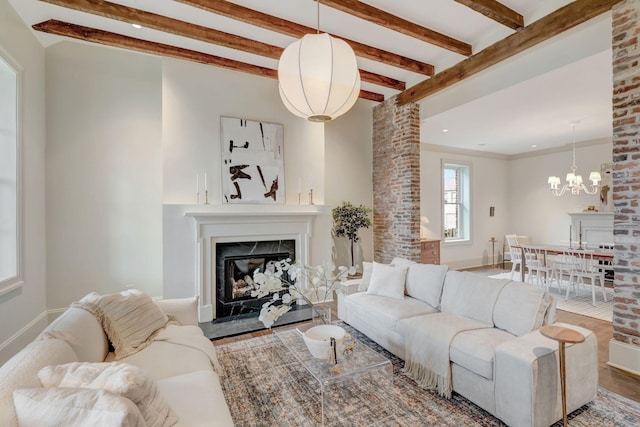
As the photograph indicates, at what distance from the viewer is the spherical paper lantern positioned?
2.11m

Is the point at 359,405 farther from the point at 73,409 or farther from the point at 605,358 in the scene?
the point at 605,358

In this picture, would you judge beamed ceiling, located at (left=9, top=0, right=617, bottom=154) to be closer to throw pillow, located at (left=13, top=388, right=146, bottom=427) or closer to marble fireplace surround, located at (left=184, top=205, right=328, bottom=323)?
marble fireplace surround, located at (left=184, top=205, right=328, bottom=323)

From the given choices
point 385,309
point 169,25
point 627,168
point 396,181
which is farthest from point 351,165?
point 627,168

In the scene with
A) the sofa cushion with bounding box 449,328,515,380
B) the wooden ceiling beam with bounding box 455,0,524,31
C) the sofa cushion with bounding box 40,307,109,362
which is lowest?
the sofa cushion with bounding box 449,328,515,380

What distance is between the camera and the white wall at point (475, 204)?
7.18m

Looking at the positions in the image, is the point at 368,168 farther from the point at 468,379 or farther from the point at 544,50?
the point at 468,379

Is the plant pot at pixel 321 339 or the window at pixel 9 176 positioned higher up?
the window at pixel 9 176

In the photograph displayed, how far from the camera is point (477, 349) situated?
216 centimetres

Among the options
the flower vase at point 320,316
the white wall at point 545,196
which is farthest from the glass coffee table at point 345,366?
the white wall at point 545,196

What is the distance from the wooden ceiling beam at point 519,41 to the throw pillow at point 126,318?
4.45m

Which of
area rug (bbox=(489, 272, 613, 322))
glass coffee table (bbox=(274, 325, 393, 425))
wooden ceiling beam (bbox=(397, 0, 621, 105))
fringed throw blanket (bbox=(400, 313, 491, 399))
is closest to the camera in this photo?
glass coffee table (bbox=(274, 325, 393, 425))

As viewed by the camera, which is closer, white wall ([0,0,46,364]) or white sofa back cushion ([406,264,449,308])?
white wall ([0,0,46,364])

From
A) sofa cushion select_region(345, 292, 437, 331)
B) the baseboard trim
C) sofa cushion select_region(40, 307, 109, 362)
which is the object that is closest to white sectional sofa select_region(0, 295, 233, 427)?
sofa cushion select_region(40, 307, 109, 362)

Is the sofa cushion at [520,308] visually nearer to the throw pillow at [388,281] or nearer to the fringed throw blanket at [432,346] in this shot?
Answer: the fringed throw blanket at [432,346]
